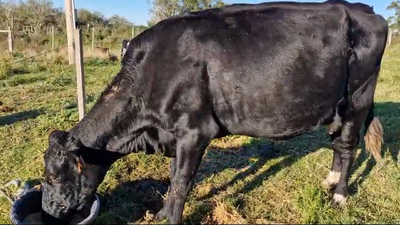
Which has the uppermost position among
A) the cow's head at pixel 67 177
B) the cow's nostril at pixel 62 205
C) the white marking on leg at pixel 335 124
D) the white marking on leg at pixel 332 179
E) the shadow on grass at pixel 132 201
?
the white marking on leg at pixel 335 124

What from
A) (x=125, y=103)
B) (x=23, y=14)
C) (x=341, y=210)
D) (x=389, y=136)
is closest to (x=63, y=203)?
(x=125, y=103)

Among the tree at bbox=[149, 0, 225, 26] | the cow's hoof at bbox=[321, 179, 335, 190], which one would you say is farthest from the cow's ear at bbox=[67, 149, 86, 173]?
the tree at bbox=[149, 0, 225, 26]

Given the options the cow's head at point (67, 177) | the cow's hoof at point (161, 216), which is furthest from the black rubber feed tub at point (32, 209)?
the cow's hoof at point (161, 216)

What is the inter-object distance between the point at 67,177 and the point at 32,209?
620mm

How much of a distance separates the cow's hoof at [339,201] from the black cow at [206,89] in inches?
31.3

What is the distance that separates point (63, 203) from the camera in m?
3.19

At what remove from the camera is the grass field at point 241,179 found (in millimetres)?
3600

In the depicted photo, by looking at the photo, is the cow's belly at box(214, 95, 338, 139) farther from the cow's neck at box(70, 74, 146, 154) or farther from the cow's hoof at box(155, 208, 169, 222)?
the cow's hoof at box(155, 208, 169, 222)

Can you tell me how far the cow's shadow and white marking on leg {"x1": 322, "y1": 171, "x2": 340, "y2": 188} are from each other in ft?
0.62

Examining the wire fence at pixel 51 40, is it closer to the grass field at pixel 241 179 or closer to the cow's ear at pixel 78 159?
the grass field at pixel 241 179

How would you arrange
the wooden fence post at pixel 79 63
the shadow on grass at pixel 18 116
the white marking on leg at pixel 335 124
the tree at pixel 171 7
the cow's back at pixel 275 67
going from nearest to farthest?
the cow's back at pixel 275 67 → the white marking on leg at pixel 335 124 → the wooden fence post at pixel 79 63 → the shadow on grass at pixel 18 116 → the tree at pixel 171 7

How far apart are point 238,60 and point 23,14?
34.9 meters

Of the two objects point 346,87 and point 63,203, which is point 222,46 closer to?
point 346,87

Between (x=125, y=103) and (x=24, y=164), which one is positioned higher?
(x=125, y=103)
